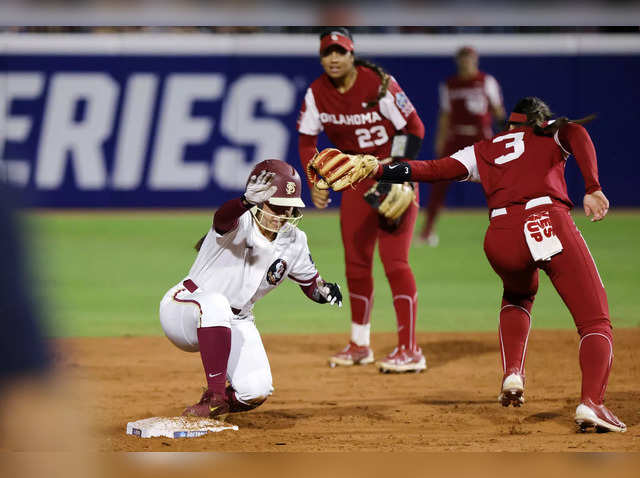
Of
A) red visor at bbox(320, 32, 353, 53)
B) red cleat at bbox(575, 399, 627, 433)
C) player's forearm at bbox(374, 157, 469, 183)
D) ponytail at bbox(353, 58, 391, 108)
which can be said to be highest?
red visor at bbox(320, 32, 353, 53)

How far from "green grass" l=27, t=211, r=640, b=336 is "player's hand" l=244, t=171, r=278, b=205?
1534 millimetres

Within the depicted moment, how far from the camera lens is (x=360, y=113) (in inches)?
246

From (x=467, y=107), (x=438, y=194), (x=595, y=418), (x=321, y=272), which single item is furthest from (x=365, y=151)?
(x=467, y=107)

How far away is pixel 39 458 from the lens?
1798 mm

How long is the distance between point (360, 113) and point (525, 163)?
1.87m

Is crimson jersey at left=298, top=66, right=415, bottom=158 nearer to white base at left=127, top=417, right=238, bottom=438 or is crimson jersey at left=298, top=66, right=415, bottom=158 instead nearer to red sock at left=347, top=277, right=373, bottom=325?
red sock at left=347, top=277, right=373, bottom=325

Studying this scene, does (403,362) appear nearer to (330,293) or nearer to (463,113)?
(330,293)

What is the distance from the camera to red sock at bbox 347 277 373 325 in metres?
6.45

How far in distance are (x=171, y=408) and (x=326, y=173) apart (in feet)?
5.34

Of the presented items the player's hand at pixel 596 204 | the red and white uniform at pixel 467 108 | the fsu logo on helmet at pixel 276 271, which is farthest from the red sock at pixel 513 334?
the red and white uniform at pixel 467 108

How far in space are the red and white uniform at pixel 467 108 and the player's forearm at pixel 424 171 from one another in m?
8.39

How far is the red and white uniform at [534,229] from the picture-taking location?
14.4ft

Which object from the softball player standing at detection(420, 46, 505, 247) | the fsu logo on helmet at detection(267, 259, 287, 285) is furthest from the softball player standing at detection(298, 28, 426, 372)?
the softball player standing at detection(420, 46, 505, 247)
